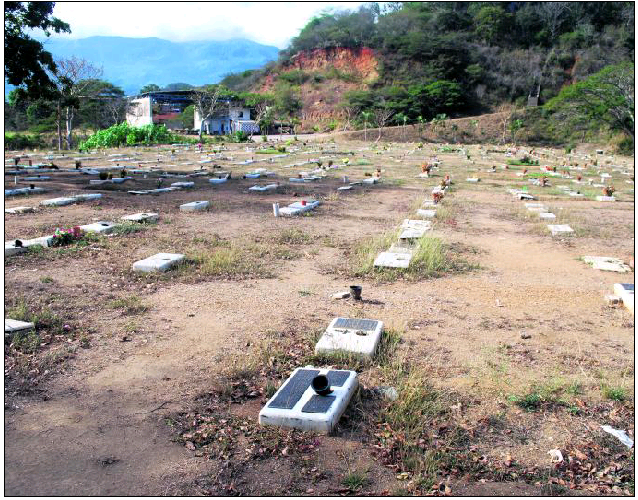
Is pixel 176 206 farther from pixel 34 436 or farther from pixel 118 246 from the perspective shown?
pixel 34 436

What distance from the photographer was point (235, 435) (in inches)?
118

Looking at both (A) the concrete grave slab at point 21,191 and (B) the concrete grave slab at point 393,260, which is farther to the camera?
(A) the concrete grave slab at point 21,191

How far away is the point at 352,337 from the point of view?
4.16m

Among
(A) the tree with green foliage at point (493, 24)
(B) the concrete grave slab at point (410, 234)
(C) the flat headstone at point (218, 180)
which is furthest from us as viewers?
(A) the tree with green foliage at point (493, 24)

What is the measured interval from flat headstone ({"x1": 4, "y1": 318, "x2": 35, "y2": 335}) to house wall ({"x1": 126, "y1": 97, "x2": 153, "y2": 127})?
168 ft

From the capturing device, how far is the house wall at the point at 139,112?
171ft

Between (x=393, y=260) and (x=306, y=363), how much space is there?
284 cm

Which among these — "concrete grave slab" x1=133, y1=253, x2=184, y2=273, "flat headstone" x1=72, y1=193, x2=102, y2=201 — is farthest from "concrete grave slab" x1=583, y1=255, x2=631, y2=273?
"flat headstone" x1=72, y1=193, x2=102, y2=201

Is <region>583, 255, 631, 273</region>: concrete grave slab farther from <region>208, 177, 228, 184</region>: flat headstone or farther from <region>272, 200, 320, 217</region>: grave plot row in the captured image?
<region>208, 177, 228, 184</region>: flat headstone

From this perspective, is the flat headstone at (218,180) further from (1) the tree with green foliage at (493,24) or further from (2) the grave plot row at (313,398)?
(1) the tree with green foliage at (493,24)

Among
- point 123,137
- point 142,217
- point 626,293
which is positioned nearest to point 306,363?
point 626,293

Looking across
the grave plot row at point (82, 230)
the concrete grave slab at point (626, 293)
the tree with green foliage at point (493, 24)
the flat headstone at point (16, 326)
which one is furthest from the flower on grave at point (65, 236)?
the tree with green foliage at point (493, 24)

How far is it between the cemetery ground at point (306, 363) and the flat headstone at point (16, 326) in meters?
0.13

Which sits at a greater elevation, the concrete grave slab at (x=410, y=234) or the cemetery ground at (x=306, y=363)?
the concrete grave slab at (x=410, y=234)
